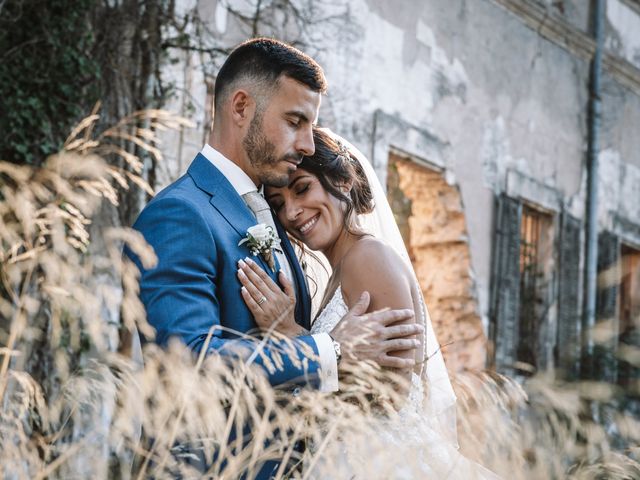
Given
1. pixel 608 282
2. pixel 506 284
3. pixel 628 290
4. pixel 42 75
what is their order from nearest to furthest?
pixel 42 75, pixel 506 284, pixel 608 282, pixel 628 290

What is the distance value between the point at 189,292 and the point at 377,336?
586 mm

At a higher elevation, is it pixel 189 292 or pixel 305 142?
pixel 305 142

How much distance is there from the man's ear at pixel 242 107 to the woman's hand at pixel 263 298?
563 mm

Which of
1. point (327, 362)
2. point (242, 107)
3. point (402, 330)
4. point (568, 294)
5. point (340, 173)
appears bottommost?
point (327, 362)

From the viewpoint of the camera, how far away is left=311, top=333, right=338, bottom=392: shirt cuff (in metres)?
2.89

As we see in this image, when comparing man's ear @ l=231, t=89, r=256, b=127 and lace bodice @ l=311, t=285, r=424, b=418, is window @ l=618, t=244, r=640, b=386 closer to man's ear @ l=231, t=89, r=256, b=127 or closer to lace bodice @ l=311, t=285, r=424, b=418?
lace bodice @ l=311, t=285, r=424, b=418

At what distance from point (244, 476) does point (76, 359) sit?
3.16 meters

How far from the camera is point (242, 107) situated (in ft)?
11.5

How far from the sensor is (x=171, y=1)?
6.73m

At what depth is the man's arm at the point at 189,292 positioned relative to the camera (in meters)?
2.84

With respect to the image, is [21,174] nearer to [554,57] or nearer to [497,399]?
Answer: [497,399]

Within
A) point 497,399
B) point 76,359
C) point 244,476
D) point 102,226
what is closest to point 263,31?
point 102,226

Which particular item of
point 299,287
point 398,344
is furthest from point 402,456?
point 299,287

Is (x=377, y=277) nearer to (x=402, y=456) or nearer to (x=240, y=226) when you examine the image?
(x=240, y=226)
